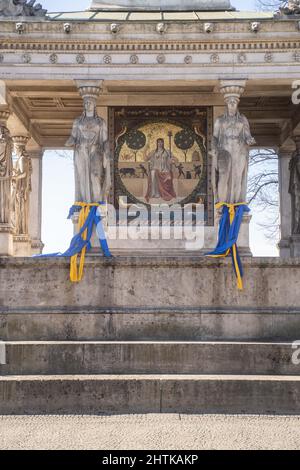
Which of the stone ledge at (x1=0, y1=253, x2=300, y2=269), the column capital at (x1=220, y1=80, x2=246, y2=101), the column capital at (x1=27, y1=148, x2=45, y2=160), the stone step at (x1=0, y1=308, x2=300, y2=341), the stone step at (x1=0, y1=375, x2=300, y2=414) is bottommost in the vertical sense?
the stone step at (x1=0, y1=375, x2=300, y2=414)

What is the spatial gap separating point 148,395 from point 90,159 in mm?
5472

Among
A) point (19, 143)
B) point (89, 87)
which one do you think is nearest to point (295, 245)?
point (89, 87)

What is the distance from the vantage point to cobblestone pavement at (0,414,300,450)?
6.77 metres

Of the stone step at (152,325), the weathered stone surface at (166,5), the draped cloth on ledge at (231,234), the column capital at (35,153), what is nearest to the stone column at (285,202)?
the weathered stone surface at (166,5)

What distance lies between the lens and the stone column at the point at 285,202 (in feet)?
57.0

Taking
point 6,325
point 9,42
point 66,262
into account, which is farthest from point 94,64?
point 6,325

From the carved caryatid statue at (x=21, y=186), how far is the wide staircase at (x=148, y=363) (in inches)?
280

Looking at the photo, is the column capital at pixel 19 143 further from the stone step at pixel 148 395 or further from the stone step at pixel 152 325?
the stone step at pixel 148 395

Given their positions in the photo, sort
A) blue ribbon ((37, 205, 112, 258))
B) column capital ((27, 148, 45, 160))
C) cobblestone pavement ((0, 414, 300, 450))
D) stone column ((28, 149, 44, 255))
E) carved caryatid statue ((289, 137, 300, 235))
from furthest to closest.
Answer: column capital ((27, 148, 45, 160)) → stone column ((28, 149, 44, 255)) → carved caryatid statue ((289, 137, 300, 235)) → blue ribbon ((37, 205, 112, 258)) → cobblestone pavement ((0, 414, 300, 450))

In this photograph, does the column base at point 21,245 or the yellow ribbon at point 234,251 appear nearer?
the yellow ribbon at point 234,251

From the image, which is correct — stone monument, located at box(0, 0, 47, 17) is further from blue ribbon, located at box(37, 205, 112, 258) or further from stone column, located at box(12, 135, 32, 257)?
blue ribbon, located at box(37, 205, 112, 258)

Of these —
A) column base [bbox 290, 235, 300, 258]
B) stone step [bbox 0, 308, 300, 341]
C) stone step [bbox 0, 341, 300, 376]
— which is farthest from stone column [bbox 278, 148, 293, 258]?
stone step [bbox 0, 341, 300, 376]

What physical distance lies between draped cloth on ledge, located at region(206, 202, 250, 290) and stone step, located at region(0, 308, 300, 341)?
0.64 meters
